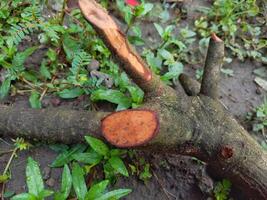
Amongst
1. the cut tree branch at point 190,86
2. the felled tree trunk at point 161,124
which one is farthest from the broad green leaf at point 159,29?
the felled tree trunk at point 161,124

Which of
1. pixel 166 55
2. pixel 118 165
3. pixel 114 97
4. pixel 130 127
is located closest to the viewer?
pixel 130 127

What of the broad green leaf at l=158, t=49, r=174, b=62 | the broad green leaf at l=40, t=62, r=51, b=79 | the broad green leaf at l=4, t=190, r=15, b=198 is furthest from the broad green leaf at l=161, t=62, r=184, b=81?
the broad green leaf at l=4, t=190, r=15, b=198

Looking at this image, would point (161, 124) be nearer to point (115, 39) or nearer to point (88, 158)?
point (115, 39)

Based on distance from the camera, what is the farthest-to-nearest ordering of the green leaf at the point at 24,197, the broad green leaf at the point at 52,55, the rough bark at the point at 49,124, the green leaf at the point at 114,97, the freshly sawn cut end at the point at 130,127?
the broad green leaf at the point at 52,55 → the green leaf at the point at 114,97 → the rough bark at the point at 49,124 → the green leaf at the point at 24,197 → the freshly sawn cut end at the point at 130,127

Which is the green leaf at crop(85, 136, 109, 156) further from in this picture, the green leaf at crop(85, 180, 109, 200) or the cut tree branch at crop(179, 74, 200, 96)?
the cut tree branch at crop(179, 74, 200, 96)

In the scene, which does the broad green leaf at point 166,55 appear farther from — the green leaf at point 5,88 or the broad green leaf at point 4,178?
the broad green leaf at point 4,178

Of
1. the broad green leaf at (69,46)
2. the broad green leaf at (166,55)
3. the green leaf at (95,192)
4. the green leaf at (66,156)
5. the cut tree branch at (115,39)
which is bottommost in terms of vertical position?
the green leaf at (66,156)

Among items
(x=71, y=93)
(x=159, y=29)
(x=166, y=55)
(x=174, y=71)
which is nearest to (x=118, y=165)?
(x=71, y=93)
